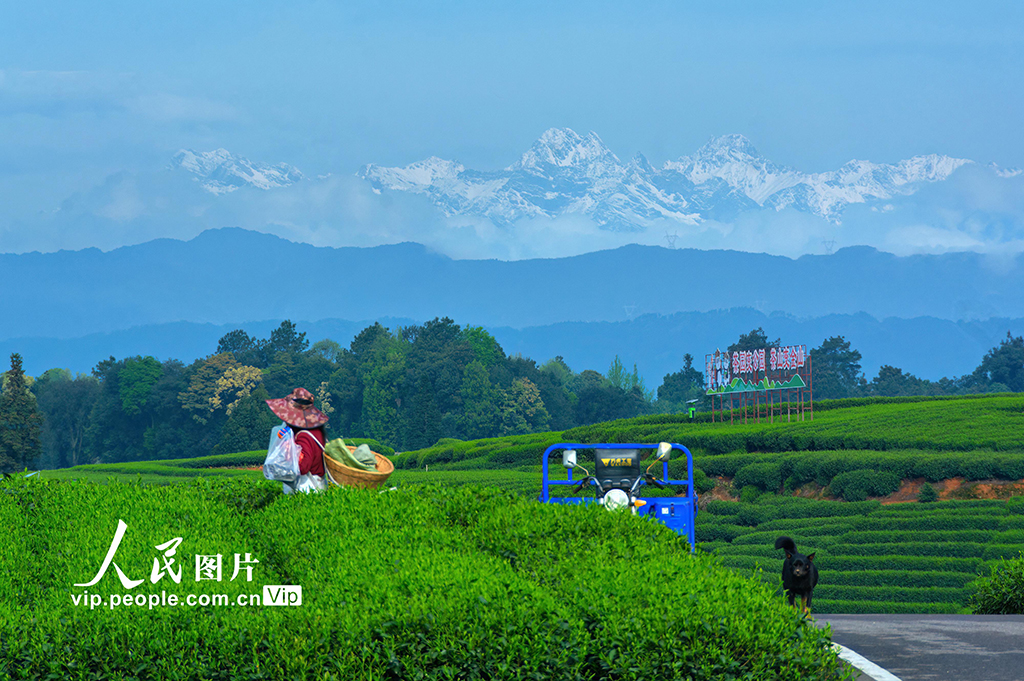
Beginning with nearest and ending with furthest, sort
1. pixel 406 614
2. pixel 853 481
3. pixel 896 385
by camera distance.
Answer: pixel 406 614 < pixel 853 481 < pixel 896 385

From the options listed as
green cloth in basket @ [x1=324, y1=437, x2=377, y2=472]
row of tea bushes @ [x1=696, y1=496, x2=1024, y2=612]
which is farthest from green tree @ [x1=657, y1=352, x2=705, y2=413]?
green cloth in basket @ [x1=324, y1=437, x2=377, y2=472]

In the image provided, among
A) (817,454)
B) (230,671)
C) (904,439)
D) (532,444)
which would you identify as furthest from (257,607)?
(532,444)

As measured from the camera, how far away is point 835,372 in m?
91.8

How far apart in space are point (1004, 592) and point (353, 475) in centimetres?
777

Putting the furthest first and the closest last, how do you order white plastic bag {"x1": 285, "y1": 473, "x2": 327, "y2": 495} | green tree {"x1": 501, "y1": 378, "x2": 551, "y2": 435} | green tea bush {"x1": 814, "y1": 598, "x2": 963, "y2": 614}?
green tree {"x1": 501, "y1": 378, "x2": 551, "y2": 435}
green tea bush {"x1": 814, "y1": 598, "x2": 963, "y2": 614}
white plastic bag {"x1": 285, "y1": 473, "x2": 327, "y2": 495}

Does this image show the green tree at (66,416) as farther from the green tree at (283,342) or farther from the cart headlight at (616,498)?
the cart headlight at (616,498)

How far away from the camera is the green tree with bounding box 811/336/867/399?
291 feet

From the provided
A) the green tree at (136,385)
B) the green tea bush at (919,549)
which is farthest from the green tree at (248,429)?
the green tea bush at (919,549)

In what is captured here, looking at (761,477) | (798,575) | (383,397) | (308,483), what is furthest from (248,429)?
(798,575)

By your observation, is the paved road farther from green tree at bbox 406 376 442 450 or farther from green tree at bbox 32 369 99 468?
green tree at bbox 32 369 99 468

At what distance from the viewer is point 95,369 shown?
9044 cm

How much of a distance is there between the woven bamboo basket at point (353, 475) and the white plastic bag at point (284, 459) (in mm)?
326

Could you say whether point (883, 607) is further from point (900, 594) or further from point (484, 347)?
point (484, 347)

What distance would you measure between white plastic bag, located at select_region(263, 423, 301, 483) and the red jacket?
5 centimetres
